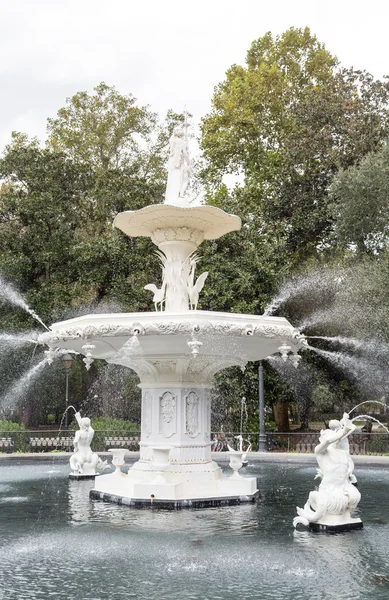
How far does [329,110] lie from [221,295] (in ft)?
33.9

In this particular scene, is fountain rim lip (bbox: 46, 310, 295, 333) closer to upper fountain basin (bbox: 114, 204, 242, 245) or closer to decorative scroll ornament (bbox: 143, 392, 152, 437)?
decorative scroll ornament (bbox: 143, 392, 152, 437)

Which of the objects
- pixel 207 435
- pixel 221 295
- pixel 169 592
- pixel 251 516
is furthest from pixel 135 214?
pixel 221 295

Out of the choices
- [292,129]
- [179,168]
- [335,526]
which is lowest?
[335,526]

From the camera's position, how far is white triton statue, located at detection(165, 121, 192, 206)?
13.3 metres

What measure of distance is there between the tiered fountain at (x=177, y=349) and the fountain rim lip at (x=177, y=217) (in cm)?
2

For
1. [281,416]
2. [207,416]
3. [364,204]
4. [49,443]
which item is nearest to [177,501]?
[207,416]

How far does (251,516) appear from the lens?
1076 cm

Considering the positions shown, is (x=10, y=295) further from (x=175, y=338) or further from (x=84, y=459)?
(x=175, y=338)

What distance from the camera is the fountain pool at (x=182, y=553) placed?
6.70 m

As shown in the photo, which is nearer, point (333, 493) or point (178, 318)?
point (333, 493)

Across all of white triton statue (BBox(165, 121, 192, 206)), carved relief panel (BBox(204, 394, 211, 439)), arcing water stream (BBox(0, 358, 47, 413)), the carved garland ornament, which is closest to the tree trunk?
arcing water stream (BBox(0, 358, 47, 413))

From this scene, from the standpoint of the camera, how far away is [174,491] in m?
11.5

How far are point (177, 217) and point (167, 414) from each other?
3.54 metres

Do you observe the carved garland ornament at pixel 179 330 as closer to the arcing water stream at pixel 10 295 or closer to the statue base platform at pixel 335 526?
the statue base platform at pixel 335 526
